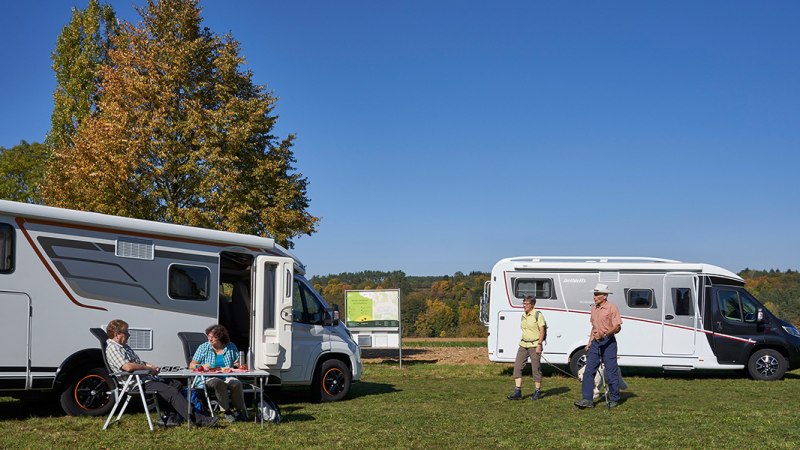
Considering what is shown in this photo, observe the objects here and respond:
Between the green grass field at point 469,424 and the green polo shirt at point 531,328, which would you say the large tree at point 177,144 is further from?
the green polo shirt at point 531,328

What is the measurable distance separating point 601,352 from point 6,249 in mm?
7835

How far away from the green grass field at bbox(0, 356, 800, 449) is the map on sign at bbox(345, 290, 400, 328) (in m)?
6.61

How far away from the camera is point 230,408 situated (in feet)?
31.1

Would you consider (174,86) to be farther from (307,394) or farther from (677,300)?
(677,300)

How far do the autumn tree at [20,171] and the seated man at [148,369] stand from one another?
26970 millimetres

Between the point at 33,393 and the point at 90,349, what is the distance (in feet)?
2.70

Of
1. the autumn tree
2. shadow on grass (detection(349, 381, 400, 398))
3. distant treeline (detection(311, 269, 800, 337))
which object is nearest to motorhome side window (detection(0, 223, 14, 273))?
shadow on grass (detection(349, 381, 400, 398))

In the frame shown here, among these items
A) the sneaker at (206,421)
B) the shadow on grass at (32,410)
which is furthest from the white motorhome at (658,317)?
the shadow on grass at (32,410)

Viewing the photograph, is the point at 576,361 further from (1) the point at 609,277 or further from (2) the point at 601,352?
(2) the point at 601,352

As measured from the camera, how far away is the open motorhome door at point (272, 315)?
11.1 meters

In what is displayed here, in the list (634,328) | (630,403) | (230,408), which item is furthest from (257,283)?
(634,328)

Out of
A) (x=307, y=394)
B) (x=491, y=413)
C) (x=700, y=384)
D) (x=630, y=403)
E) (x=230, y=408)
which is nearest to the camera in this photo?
(x=230, y=408)

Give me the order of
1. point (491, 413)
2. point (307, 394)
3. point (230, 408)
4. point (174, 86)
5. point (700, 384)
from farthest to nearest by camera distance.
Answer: point (174, 86) < point (700, 384) < point (307, 394) < point (491, 413) < point (230, 408)

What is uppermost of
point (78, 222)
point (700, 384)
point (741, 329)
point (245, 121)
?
point (245, 121)
